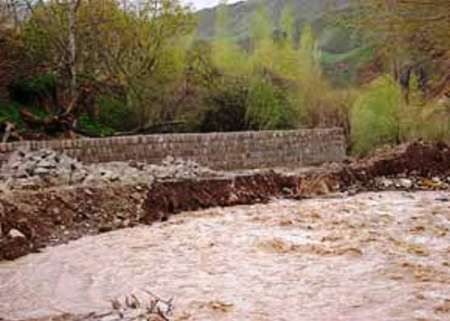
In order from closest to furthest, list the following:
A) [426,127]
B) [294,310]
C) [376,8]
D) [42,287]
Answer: [294,310]
[42,287]
[376,8]
[426,127]

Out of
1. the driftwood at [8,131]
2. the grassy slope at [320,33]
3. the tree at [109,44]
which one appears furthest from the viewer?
the grassy slope at [320,33]

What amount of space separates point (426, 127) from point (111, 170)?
9.68 metres

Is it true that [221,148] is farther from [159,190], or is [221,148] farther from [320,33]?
[320,33]

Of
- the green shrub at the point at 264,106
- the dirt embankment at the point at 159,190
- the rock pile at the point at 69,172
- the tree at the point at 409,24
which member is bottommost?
the dirt embankment at the point at 159,190

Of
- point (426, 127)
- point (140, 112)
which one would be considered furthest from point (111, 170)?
point (426, 127)

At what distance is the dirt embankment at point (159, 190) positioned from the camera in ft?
32.3

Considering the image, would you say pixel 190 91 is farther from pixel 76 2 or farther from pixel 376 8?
pixel 376 8

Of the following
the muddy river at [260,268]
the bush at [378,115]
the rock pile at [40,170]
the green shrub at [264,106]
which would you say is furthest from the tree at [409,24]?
the bush at [378,115]

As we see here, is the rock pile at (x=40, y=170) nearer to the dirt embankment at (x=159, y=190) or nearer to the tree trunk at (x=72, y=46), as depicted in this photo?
the dirt embankment at (x=159, y=190)

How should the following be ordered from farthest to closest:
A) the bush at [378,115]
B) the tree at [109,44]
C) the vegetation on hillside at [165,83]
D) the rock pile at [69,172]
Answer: the bush at [378,115] < the tree at [109,44] < the vegetation on hillside at [165,83] < the rock pile at [69,172]

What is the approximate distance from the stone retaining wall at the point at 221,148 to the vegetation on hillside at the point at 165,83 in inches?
47.5

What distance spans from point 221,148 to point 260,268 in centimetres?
883

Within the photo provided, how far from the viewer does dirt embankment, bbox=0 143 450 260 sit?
32.3 feet

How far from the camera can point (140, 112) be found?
59.1ft
